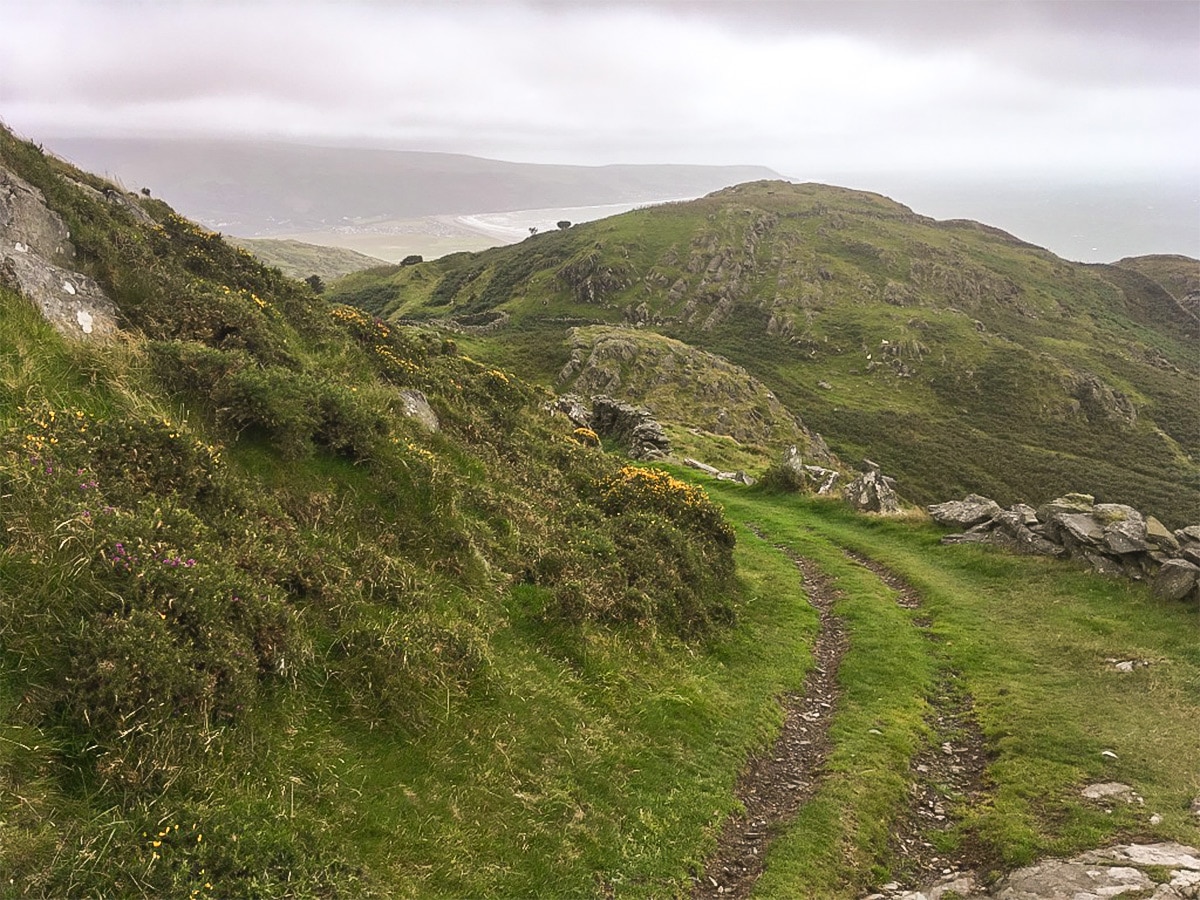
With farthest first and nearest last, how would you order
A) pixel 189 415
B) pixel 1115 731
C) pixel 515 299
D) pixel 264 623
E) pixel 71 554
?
1. pixel 515 299
2. pixel 1115 731
3. pixel 189 415
4. pixel 264 623
5. pixel 71 554

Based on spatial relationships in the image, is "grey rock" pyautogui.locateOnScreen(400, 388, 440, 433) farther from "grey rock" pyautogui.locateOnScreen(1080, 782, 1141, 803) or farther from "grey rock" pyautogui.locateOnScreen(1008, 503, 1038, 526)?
"grey rock" pyautogui.locateOnScreen(1008, 503, 1038, 526)

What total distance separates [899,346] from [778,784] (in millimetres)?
158332

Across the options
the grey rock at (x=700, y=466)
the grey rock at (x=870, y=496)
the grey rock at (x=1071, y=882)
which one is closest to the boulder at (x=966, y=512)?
the grey rock at (x=870, y=496)

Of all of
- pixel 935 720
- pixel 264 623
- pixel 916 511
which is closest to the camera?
pixel 264 623

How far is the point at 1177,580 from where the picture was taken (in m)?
17.5

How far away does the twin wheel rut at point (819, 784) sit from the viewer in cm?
893

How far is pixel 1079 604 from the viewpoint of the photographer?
18.2 metres

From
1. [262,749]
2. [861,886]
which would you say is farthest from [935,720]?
[262,749]

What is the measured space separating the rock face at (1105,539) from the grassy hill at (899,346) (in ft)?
209

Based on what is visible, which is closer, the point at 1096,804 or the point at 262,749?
the point at 262,749

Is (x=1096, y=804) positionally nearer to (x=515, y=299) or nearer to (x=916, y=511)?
(x=916, y=511)

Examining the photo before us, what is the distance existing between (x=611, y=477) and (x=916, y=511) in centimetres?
1828

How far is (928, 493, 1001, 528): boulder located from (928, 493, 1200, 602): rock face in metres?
0.45


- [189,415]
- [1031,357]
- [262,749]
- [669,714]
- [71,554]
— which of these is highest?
[1031,357]
